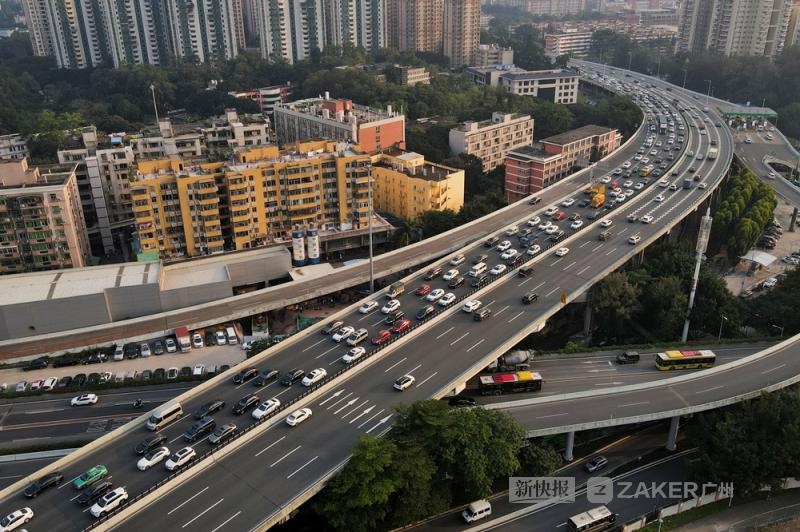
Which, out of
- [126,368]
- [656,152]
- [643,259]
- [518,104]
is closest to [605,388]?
[643,259]

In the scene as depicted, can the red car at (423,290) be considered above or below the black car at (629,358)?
above

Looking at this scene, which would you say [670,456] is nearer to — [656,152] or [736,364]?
[736,364]

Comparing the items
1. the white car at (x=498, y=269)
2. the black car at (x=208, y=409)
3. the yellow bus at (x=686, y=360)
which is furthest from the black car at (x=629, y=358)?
the black car at (x=208, y=409)

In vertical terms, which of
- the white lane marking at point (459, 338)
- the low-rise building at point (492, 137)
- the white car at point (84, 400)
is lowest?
the white car at point (84, 400)

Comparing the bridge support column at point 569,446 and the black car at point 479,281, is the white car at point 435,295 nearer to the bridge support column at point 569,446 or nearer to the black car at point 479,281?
the black car at point 479,281

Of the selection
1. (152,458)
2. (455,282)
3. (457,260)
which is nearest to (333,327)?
(455,282)

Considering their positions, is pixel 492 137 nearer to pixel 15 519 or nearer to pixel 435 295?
pixel 435 295

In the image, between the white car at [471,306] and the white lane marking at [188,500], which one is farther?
the white car at [471,306]
